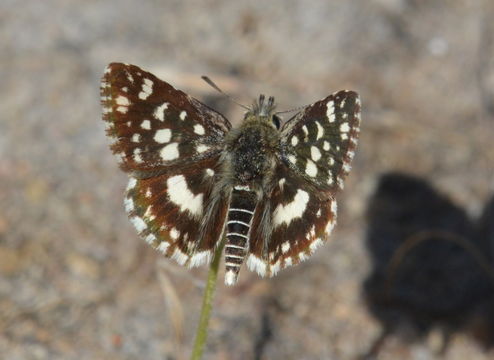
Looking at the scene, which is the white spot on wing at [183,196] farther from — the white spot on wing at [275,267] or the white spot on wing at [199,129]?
the white spot on wing at [275,267]

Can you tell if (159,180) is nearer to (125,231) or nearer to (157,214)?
(157,214)

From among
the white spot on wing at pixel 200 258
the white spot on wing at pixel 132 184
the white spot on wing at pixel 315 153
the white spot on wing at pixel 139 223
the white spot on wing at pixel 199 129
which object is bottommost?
the white spot on wing at pixel 200 258

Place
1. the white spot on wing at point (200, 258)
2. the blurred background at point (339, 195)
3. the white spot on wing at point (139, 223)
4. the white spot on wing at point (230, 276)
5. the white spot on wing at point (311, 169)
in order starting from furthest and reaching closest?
the blurred background at point (339, 195), the white spot on wing at point (311, 169), the white spot on wing at point (139, 223), the white spot on wing at point (200, 258), the white spot on wing at point (230, 276)

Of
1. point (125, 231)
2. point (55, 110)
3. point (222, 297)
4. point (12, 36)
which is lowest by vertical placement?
point (222, 297)

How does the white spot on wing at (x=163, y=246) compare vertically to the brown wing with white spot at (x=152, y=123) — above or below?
below

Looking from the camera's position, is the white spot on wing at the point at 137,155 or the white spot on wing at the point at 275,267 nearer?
the white spot on wing at the point at 275,267

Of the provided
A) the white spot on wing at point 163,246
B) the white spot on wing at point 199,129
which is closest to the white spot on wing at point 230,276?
the white spot on wing at point 163,246

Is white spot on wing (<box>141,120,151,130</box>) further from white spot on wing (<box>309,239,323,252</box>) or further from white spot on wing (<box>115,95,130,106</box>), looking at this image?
white spot on wing (<box>309,239,323,252</box>)

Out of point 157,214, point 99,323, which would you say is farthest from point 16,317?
point 157,214

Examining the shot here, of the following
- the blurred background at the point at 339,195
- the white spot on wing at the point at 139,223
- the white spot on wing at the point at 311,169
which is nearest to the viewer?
the white spot on wing at the point at 139,223
